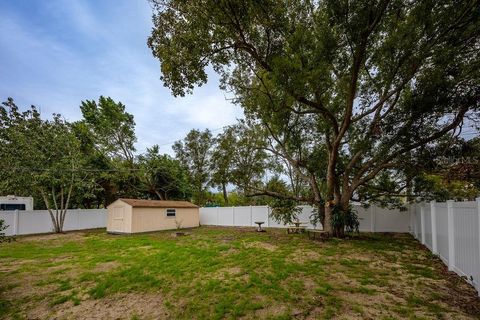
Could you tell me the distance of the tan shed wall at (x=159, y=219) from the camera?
51.0 ft

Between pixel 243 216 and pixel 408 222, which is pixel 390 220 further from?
pixel 243 216

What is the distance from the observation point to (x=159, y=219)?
17031 millimetres

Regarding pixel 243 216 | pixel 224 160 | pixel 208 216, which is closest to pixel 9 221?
pixel 208 216

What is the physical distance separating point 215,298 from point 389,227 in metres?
12.8

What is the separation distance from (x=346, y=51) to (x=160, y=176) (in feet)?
58.4

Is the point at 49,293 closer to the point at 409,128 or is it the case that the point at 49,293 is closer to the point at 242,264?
the point at 242,264

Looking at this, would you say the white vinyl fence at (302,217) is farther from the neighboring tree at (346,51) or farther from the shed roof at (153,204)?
the neighboring tree at (346,51)

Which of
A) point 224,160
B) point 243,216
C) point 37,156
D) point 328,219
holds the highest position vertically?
point 224,160

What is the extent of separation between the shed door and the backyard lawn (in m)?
6.51

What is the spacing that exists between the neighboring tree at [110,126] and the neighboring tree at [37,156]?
17.5 ft

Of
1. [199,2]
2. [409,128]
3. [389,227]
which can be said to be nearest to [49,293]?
[199,2]

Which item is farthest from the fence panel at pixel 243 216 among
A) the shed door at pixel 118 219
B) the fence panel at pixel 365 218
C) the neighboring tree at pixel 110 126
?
the neighboring tree at pixel 110 126

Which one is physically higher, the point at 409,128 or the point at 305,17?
the point at 305,17

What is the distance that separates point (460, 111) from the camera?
8891 mm
